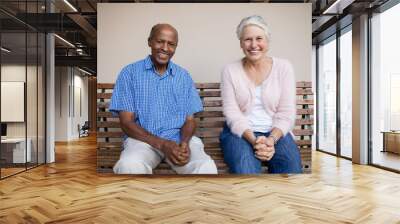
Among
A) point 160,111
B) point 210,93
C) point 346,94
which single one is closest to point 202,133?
point 210,93

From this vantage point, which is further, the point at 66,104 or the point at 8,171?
the point at 66,104

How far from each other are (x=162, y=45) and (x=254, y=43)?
836 mm

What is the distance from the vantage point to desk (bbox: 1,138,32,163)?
5.15 meters

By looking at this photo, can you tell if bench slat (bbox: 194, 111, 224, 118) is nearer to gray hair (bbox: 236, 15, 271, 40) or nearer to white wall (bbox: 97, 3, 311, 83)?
white wall (bbox: 97, 3, 311, 83)

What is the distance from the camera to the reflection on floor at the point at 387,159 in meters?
6.02

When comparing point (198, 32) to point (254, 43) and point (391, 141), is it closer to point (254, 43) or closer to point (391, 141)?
point (254, 43)

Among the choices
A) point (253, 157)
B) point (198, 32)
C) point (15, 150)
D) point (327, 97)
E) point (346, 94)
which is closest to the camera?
point (253, 157)

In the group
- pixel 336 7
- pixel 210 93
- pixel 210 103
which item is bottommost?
pixel 210 103

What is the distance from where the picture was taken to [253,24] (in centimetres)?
395

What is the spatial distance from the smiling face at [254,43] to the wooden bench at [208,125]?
51 centimetres

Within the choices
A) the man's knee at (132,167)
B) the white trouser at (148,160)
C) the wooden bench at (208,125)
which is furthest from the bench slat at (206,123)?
the man's knee at (132,167)

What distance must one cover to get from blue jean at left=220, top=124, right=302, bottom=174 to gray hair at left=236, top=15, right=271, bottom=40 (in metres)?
0.93

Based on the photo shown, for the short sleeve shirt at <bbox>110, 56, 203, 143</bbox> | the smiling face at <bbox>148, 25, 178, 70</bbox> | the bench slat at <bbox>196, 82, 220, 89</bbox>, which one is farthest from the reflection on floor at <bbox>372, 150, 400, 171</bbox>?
the smiling face at <bbox>148, 25, 178, 70</bbox>

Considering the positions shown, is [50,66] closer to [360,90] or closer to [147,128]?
[147,128]
